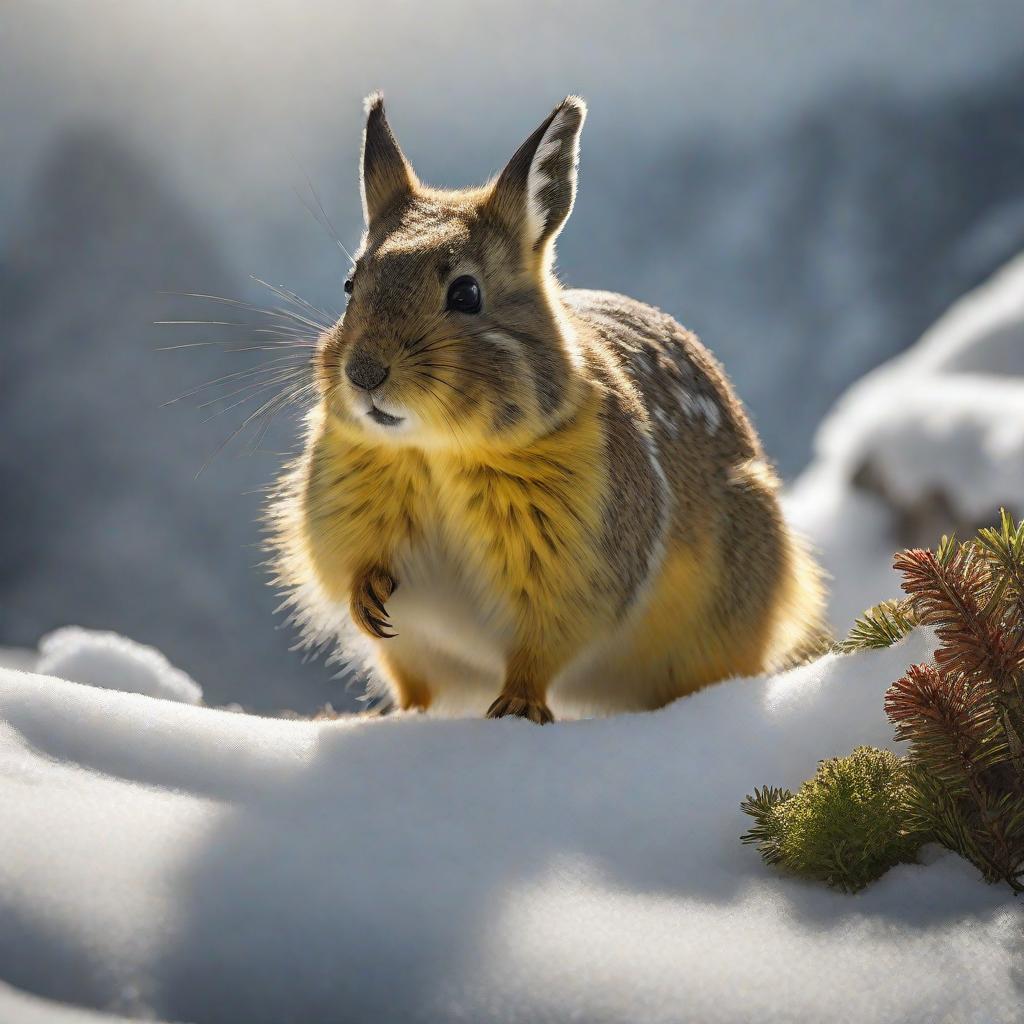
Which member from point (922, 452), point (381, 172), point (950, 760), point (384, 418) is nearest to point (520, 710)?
point (384, 418)

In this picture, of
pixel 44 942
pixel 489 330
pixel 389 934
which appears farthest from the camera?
pixel 489 330

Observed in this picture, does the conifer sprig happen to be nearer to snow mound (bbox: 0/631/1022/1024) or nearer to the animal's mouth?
snow mound (bbox: 0/631/1022/1024)

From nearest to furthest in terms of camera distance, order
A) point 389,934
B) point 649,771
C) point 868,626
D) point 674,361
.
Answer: point 389,934
point 649,771
point 868,626
point 674,361

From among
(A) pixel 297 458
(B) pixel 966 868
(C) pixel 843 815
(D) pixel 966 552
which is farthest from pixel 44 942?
(A) pixel 297 458

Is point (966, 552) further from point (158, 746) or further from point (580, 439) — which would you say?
point (158, 746)

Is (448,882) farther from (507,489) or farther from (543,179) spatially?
(543,179)

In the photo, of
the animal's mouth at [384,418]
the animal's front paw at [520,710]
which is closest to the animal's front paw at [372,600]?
the animal's front paw at [520,710]

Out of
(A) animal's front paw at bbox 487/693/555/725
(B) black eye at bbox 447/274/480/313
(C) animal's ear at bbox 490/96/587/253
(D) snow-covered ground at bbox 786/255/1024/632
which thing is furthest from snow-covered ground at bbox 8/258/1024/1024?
(D) snow-covered ground at bbox 786/255/1024/632
